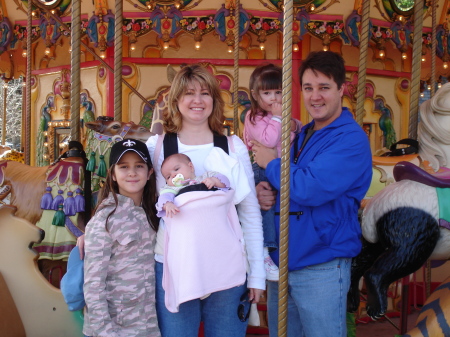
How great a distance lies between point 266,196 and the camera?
179cm

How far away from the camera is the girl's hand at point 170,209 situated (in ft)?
4.81

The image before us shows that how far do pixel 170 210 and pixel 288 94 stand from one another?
21.1 inches

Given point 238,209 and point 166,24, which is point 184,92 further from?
point 166,24

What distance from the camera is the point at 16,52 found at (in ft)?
21.0

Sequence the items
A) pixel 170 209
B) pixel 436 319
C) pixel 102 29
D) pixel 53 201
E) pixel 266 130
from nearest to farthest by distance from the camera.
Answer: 1. pixel 170 209
2. pixel 436 319
3. pixel 266 130
4. pixel 53 201
5. pixel 102 29

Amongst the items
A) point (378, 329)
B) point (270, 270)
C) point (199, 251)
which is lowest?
point (378, 329)

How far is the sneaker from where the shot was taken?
1.72 meters

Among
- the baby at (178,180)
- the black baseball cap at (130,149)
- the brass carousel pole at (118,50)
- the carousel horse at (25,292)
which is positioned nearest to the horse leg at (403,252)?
the baby at (178,180)

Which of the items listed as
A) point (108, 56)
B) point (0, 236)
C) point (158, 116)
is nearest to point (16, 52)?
point (108, 56)

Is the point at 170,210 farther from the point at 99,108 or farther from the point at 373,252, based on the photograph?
the point at 99,108

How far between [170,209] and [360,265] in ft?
3.61

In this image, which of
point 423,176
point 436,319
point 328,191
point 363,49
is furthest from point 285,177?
point 363,49

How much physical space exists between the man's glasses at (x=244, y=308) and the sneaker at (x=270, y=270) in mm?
139

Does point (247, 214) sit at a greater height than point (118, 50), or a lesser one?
lesser
